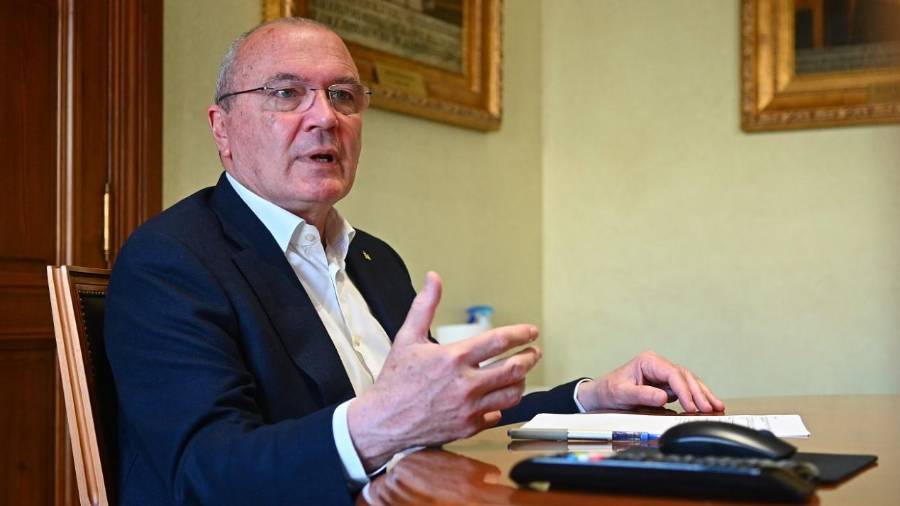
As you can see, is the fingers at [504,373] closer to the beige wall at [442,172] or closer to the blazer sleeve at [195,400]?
the blazer sleeve at [195,400]

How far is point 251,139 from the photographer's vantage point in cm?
200

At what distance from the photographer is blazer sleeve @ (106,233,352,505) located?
1302mm

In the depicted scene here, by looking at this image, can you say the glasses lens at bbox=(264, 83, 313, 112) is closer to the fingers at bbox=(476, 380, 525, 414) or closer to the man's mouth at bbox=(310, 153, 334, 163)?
the man's mouth at bbox=(310, 153, 334, 163)

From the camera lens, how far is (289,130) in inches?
78.2

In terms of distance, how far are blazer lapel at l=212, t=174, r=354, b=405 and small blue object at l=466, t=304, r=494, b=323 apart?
2062 mm

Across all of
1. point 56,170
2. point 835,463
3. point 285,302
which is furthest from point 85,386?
point 56,170

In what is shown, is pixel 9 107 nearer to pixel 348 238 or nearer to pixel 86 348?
pixel 348 238

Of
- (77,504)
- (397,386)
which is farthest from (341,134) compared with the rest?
(77,504)

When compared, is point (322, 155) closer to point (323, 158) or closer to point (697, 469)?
point (323, 158)

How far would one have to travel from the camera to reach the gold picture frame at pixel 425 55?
3.43 m

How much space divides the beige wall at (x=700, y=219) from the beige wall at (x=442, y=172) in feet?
0.52

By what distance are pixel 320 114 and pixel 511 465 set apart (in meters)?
1.01

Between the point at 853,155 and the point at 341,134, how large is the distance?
2.67 meters

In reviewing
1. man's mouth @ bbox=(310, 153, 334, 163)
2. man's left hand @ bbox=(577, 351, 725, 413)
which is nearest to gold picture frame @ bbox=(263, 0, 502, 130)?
man's mouth @ bbox=(310, 153, 334, 163)
